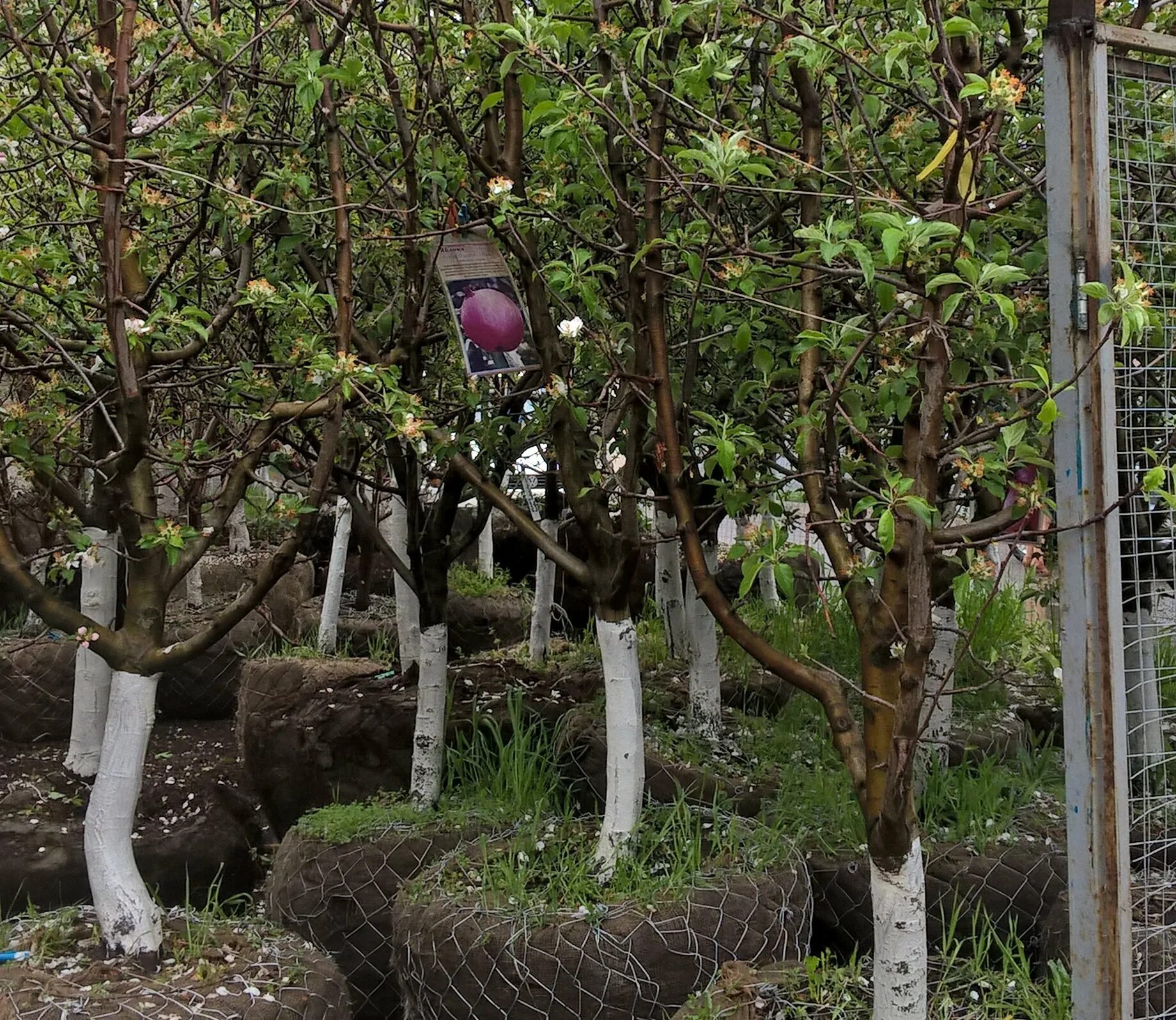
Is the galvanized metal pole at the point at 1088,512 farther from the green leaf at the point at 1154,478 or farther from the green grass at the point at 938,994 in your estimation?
the green grass at the point at 938,994

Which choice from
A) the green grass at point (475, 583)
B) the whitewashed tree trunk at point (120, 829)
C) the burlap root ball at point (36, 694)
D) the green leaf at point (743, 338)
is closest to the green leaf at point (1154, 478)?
the green leaf at point (743, 338)

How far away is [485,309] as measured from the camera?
2338 millimetres

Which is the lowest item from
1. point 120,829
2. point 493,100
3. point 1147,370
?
point 120,829

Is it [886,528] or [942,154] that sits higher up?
[942,154]

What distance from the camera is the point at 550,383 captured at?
2330 millimetres

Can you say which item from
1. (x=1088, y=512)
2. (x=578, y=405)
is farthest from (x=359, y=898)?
(x=1088, y=512)

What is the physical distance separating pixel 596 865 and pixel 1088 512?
1597 mm

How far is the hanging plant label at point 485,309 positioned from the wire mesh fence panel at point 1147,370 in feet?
4.00

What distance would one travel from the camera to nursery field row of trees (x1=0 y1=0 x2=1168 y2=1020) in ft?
6.21

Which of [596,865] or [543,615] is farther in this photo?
[543,615]

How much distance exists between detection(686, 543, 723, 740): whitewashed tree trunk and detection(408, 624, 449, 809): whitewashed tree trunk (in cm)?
88

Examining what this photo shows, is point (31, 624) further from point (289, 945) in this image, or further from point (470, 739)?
point (289, 945)

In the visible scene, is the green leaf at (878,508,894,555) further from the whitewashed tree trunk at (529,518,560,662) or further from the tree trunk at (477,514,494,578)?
the tree trunk at (477,514,494,578)

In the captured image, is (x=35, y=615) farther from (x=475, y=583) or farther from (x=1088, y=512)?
(x=1088, y=512)
